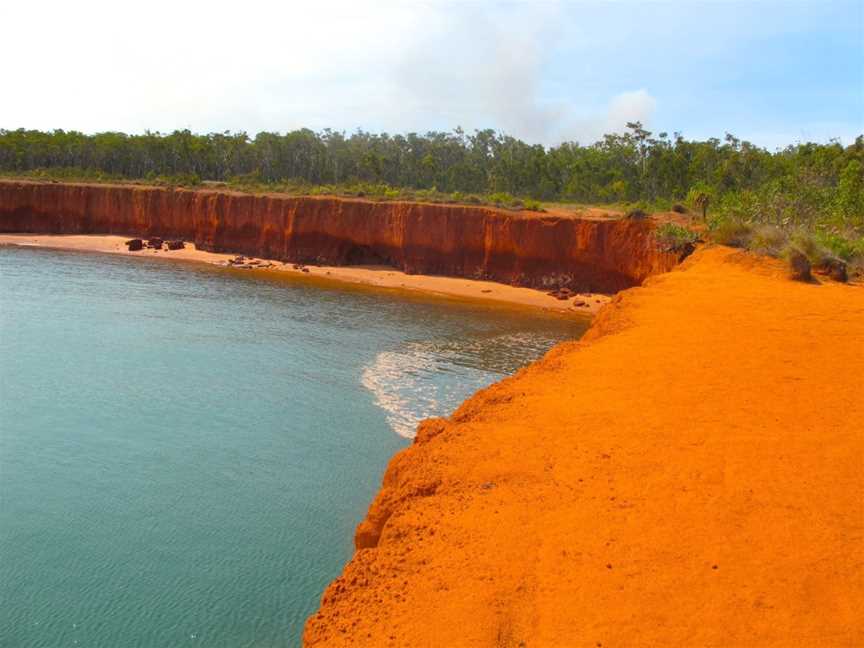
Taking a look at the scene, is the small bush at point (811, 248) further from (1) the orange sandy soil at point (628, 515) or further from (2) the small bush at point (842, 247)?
(1) the orange sandy soil at point (628, 515)

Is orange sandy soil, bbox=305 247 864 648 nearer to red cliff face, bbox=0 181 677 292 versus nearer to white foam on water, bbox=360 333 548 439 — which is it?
white foam on water, bbox=360 333 548 439

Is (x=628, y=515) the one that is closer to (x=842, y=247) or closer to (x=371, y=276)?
(x=842, y=247)

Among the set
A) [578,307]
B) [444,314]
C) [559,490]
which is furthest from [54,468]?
[578,307]

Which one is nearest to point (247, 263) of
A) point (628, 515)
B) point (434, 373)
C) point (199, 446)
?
point (434, 373)

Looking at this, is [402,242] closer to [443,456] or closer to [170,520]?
[170,520]

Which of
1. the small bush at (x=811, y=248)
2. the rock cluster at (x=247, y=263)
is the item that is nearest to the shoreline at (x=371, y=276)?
the rock cluster at (x=247, y=263)
